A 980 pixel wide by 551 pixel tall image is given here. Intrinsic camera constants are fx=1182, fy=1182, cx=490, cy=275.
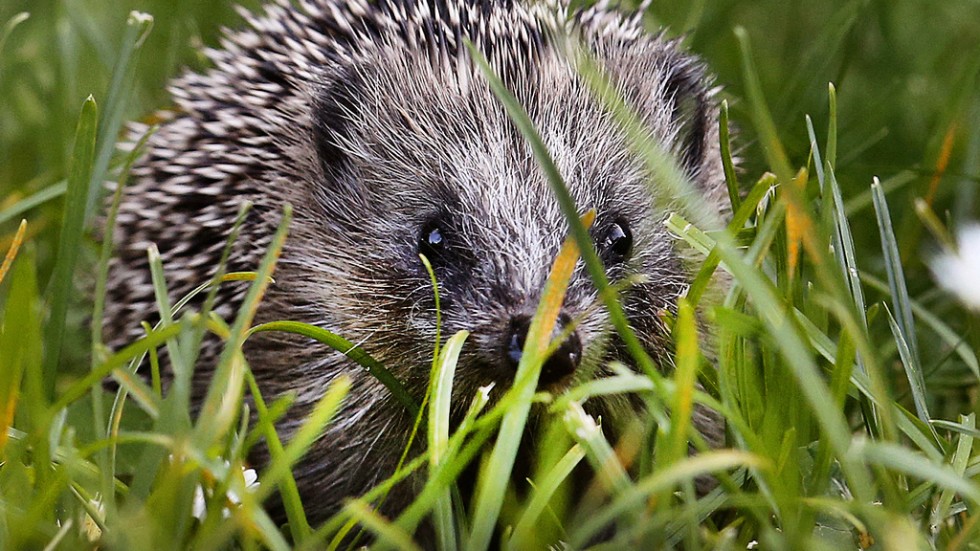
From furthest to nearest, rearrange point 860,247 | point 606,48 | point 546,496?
1. point 860,247
2. point 606,48
3. point 546,496

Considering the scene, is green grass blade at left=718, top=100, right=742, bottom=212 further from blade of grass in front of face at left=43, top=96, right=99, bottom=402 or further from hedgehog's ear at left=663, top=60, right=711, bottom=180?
blade of grass in front of face at left=43, top=96, right=99, bottom=402

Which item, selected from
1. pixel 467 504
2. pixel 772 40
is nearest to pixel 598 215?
pixel 467 504

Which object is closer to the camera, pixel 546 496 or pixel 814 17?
pixel 546 496

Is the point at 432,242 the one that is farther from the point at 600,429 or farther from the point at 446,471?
the point at 446,471

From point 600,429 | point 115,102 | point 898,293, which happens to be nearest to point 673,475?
point 600,429

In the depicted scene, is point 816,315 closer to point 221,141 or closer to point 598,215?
point 598,215

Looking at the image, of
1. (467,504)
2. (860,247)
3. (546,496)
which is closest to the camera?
(546,496)
